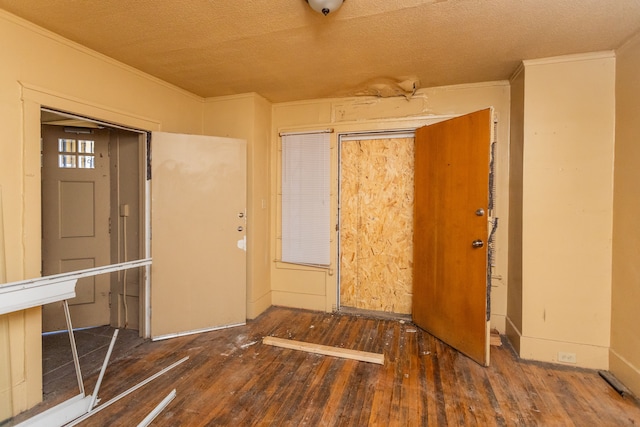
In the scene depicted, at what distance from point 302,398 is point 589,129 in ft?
9.88

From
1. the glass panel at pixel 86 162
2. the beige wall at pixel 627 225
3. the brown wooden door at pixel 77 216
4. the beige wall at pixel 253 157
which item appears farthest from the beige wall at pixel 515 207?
the glass panel at pixel 86 162

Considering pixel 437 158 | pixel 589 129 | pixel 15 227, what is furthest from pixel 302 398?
pixel 589 129

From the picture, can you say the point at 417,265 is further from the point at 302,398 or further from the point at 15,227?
the point at 15,227

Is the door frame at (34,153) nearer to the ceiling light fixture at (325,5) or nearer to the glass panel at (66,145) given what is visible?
the glass panel at (66,145)

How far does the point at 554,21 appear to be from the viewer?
190 centimetres

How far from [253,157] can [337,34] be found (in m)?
1.63

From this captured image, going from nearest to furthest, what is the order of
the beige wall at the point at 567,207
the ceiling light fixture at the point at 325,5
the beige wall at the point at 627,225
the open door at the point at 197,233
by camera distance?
the ceiling light fixture at the point at 325,5, the beige wall at the point at 627,225, the beige wall at the point at 567,207, the open door at the point at 197,233

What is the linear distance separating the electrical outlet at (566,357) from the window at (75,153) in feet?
15.7

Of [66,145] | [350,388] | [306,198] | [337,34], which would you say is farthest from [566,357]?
[66,145]

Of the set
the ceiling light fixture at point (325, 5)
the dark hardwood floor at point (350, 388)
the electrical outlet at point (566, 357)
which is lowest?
the dark hardwood floor at point (350, 388)

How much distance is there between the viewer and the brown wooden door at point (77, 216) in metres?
2.96

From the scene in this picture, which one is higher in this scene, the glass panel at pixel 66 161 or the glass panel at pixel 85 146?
the glass panel at pixel 85 146

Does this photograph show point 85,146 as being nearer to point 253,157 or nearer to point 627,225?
point 253,157

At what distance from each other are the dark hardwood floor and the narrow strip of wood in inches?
1.9
